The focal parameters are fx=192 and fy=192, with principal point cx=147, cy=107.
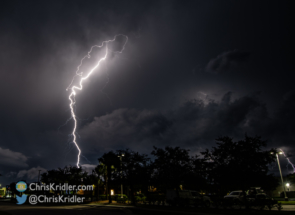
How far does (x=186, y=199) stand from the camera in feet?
62.7

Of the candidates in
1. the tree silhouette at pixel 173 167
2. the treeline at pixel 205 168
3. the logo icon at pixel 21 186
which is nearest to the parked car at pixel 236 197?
the treeline at pixel 205 168

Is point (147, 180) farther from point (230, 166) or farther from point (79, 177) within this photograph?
point (79, 177)

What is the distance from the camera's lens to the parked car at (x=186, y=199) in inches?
742

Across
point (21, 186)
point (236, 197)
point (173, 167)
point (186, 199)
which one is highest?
point (173, 167)

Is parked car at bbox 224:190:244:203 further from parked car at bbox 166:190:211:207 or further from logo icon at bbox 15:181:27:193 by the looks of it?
logo icon at bbox 15:181:27:193

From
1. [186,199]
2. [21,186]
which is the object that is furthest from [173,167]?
[21,186]

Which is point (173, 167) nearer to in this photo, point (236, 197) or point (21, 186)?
point (236, 197)

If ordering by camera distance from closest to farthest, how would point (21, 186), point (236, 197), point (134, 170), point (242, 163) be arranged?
1. point (242, 163)
2. point (236, 197)
3. point (134, 170)
4. point (21, 186)

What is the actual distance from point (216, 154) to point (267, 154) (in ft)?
11.8

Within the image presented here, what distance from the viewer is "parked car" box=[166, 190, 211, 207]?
1884 cm

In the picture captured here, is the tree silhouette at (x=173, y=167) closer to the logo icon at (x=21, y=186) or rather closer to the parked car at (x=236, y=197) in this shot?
the parked car at (x=236, y=197)

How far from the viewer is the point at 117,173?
27.9 meters

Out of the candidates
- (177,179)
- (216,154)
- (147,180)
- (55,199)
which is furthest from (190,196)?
(55,199)

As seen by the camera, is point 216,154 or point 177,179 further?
point 177,179
